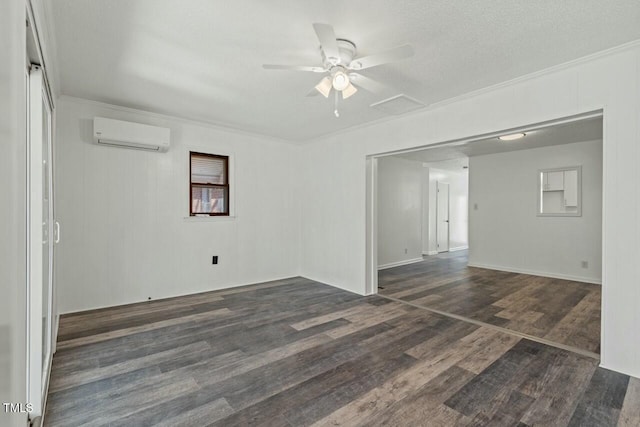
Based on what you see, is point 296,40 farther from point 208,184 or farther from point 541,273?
point 541,273

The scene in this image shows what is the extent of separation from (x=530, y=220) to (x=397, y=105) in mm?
4525

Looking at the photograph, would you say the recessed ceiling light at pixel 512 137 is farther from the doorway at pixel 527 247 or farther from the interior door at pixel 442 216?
the interior door at pixel 442 216

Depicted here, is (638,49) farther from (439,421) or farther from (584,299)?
(584,299)

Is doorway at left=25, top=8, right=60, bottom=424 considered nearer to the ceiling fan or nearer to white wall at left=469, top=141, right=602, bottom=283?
the ceiling fan

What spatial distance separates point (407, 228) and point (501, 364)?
4.73m

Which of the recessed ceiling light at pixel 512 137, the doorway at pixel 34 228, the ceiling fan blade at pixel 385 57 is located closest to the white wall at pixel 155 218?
the doorway at pixel 34 228

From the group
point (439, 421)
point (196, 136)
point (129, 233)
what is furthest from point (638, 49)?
point (129, 233)

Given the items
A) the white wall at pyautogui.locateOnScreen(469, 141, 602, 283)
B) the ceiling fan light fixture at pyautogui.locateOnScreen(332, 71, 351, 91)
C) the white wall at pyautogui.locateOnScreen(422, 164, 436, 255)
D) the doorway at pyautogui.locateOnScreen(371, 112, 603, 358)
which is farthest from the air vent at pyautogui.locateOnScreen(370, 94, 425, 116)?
the white wall at pyautogui.locateOnScreen(422, 164, 436, 255)

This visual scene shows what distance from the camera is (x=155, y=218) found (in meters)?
4.04

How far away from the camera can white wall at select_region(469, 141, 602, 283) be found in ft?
17.4

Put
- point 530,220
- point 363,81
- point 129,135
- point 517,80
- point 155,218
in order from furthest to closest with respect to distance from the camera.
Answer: point 530,220 → point 155,218 → point 129,135 → point 517,80 → point 363,81

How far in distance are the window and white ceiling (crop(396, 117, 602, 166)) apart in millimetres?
2926

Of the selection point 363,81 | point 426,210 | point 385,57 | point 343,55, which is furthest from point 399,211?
point 385,57

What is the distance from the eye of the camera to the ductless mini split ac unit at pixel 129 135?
346 cm
